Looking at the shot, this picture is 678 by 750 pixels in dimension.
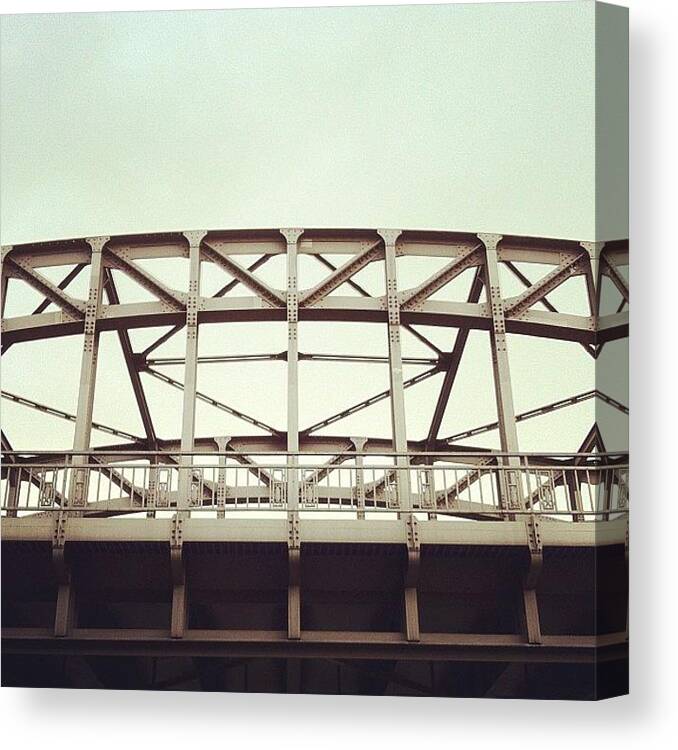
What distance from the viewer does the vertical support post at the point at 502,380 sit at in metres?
6.08

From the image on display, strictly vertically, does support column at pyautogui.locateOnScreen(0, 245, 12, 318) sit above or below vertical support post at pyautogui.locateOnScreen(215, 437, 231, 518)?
above

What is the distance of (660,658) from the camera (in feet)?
18.7

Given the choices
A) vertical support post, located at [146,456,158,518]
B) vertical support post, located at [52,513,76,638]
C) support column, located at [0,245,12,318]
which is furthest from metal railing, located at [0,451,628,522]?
support column, located at [0,245,12,318]

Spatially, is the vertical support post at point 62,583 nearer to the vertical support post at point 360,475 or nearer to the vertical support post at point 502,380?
the vertical support post at point 360,475

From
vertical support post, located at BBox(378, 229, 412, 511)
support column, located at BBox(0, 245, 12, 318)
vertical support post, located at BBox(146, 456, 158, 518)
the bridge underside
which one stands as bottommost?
the bridge underside

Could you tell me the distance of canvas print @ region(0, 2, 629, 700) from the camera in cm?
605

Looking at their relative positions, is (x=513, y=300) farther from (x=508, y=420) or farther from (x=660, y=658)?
(x=660, y=658)

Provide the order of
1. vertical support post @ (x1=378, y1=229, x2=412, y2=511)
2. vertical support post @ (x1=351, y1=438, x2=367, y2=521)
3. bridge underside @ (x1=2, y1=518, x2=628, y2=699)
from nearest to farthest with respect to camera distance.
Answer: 1. bridge underside @ (x1=2, y1=518, x2=628, y2=699)
2. vertical support post @ (x1=351, y1=438, x2=367, y2=521)
3. vertical support post @ (x1=378, y1=229, x2=412, y2=511)

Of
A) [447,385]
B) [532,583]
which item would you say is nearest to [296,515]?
[447,385]

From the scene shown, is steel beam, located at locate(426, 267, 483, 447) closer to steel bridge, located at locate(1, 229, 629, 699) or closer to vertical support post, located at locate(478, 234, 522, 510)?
steel bridge, located at locate(1, 229, 629, 699)

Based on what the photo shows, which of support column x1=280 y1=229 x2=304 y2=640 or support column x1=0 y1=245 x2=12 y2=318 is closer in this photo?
support column x1=280 y1=229 x2=304 y2=640

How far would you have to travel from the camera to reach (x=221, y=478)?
6312mm

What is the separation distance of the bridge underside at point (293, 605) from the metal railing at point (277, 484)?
86mm

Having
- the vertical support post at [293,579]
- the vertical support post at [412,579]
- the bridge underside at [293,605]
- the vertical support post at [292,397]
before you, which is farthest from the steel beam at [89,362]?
the vertical support post at [412,579]
